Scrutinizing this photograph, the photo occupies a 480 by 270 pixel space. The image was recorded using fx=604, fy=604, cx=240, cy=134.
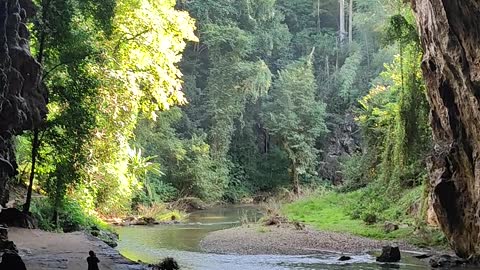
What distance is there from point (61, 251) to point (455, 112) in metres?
12.8

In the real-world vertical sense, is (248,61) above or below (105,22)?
above

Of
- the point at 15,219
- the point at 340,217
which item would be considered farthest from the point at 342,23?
the point at 15,219

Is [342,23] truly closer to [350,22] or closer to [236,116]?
[350,22]

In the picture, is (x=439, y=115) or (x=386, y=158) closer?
(x=439, y=115)

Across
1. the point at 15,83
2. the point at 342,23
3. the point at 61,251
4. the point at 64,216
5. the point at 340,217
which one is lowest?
the point at 340,217

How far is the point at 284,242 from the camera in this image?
24.0 m

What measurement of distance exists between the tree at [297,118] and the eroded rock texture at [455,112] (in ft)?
96.9

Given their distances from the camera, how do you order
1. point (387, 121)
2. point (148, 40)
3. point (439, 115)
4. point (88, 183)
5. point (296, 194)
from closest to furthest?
point (439, 115), point (88, 183), point (148, 40), point (387, 121), point (296, 194)

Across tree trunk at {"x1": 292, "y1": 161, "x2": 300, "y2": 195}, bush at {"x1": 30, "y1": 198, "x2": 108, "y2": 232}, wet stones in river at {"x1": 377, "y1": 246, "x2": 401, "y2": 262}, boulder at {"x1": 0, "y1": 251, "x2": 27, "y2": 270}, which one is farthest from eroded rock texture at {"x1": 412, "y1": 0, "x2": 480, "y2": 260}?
tree trunk at {"x1": 292, "y1": 161, "x2": 300, "y2": 195}

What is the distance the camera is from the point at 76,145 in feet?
66.9

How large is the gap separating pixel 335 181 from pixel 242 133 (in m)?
9.35

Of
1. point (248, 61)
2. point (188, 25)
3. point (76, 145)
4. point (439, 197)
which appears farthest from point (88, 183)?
point (248, 61)

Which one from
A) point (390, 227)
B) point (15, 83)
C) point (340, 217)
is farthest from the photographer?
point (340, 217)

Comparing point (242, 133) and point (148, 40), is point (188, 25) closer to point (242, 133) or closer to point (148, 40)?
point (148, 40)
